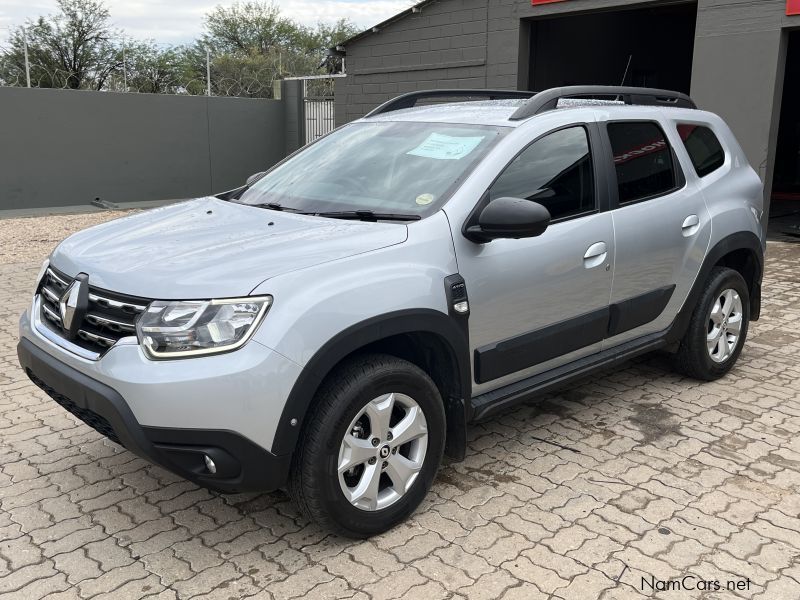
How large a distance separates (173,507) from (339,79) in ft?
40.4

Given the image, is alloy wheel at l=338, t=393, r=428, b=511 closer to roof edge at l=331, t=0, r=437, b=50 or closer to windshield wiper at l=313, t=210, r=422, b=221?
windshield wiper at l=313, t=210, r=422, b=221

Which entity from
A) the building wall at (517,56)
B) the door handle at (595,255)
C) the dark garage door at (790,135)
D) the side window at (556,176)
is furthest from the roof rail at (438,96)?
the dark garage door at (790,135)

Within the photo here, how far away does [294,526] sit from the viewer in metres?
3.17

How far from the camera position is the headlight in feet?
8.48

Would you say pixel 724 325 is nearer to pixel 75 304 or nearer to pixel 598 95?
pixel 598 95

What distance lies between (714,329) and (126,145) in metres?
13.1

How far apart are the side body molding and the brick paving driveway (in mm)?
547

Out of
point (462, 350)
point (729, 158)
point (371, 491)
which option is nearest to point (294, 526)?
point (371, 491)

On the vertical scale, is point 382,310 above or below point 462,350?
above

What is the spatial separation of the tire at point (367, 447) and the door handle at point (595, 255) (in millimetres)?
1142

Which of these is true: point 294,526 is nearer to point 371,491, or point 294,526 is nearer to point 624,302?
point 371,491

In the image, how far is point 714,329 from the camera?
480 cm
